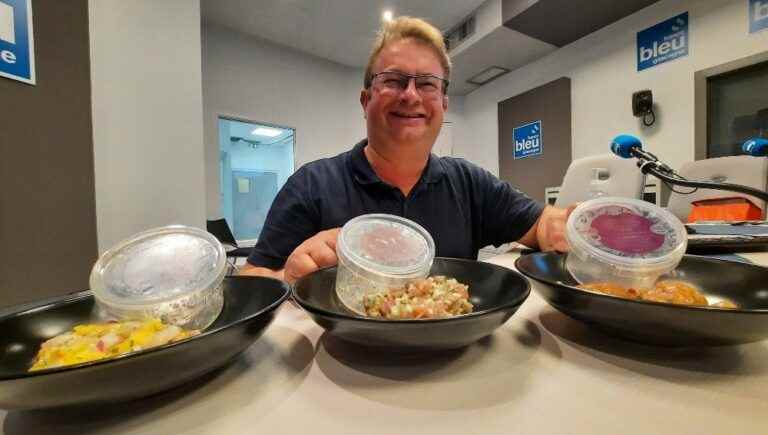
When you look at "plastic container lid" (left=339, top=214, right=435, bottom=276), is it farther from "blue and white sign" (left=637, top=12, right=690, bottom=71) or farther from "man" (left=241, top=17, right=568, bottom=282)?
"blue and white sign" (left=637, top=12, right=690, bottom=71)

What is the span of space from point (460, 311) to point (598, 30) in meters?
3.79

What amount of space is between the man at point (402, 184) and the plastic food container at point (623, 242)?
38cm

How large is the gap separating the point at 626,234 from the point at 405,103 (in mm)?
690

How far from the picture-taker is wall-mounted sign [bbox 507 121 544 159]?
3602 millimetres

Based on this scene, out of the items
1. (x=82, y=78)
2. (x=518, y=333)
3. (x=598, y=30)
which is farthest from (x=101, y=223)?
(x=598, y=30)

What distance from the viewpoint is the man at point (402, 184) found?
955mm

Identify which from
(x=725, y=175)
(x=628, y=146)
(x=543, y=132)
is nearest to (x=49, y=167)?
(x=628, y=146)

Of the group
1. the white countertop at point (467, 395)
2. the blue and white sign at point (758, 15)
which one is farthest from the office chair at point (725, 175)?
the white countertop at point (467, 395)

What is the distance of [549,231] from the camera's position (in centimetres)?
96

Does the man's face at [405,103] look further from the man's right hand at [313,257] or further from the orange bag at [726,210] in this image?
the orange bag at [726,210]

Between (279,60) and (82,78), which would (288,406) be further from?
(279,60)

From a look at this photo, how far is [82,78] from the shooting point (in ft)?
4.76

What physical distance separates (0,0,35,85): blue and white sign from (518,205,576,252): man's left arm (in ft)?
6.46

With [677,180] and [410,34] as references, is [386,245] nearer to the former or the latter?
[677,180]
